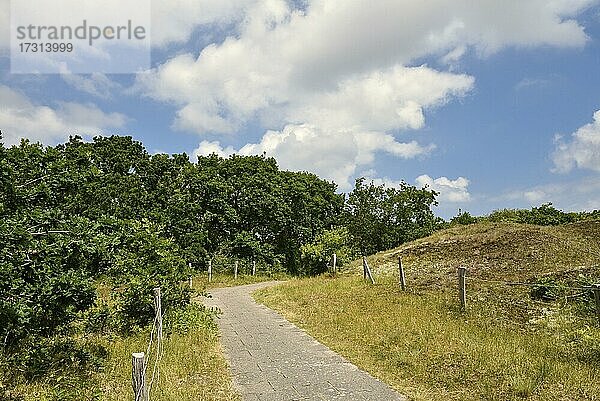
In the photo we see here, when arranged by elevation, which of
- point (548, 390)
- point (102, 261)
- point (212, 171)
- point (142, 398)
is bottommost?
point (548, 390)

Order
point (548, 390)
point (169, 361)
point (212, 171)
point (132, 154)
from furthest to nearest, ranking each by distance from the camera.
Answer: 1. point (212, 171)
2. point (132, 154)
3. point (169, 361)
4. point (548, 390)

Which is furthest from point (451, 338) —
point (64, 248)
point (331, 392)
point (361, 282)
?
point (361, 282)

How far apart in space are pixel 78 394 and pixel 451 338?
7205mm

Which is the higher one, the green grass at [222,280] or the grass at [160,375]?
the green grass at [222,280]

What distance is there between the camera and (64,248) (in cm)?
752

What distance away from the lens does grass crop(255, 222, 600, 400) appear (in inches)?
304

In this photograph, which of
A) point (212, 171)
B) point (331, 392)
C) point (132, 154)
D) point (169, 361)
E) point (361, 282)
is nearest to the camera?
point (331, 392)

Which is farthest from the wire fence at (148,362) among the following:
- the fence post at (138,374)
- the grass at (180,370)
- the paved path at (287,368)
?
the paved path at (287,368)

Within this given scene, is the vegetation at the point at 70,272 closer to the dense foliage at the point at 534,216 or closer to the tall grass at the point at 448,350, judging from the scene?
the tall grass at the point at 448,350

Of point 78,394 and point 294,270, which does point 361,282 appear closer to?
point 78,394

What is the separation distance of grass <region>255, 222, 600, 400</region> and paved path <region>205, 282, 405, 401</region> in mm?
Answer: 425

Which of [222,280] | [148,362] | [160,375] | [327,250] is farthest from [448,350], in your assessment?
[327,250]

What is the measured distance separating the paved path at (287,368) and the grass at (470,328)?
0.42 meters

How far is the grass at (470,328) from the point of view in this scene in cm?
772
